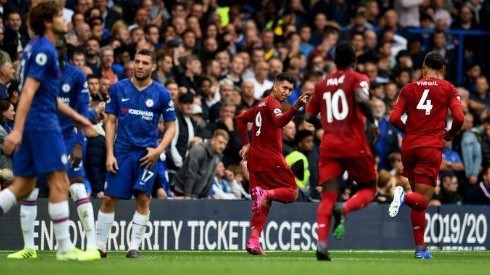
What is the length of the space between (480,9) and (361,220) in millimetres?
9831

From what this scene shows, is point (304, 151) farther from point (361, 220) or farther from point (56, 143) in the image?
point (56, 143)

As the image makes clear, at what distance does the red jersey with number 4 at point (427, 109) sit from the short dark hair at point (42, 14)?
5.10 metres

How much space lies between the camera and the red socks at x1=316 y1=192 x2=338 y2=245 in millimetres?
14922

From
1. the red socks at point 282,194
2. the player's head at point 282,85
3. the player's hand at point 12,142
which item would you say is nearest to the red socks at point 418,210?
the red socks at point 282,194

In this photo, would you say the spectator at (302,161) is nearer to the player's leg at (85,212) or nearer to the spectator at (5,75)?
the spectator at (5,75)

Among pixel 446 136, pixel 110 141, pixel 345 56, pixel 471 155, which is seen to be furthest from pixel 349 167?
pixel 471 155

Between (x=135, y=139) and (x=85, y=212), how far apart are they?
4.95 feet

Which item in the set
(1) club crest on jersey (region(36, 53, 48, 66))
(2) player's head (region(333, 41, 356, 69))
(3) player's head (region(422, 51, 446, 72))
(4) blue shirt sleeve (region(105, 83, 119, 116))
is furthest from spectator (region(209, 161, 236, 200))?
(1) club crest on jersey (region(36, 53, 48, 66))

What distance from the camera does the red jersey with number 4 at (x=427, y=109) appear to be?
675 inches

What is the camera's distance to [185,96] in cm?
2247

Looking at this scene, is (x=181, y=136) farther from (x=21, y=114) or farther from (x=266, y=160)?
(x=21, y=114)

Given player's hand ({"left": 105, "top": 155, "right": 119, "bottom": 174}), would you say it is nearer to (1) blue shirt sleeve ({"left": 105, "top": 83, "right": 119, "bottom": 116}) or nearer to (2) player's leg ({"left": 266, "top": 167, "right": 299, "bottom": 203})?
(1) blue shirt sleeve ({"left": 105, "top": 83, "right": 119, "bottom": 116})

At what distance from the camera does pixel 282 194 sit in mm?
18094

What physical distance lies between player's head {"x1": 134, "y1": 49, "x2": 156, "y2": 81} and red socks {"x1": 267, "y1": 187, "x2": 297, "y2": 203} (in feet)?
9.10
